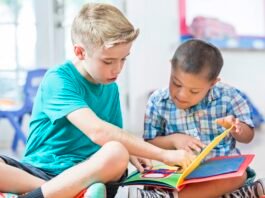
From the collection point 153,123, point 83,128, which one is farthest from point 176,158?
point 153,123

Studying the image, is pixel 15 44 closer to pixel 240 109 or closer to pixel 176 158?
pixel 240 109

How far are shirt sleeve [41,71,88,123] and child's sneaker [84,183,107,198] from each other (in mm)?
170

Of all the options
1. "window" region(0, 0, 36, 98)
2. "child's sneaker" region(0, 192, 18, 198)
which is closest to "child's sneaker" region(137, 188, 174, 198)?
"child's sneaker" region(0, 192, 18, 198)

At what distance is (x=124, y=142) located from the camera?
932 mm

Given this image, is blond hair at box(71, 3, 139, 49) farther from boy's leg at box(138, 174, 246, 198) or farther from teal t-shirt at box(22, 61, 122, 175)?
boy's leg at box(138, 174, 246, 198)

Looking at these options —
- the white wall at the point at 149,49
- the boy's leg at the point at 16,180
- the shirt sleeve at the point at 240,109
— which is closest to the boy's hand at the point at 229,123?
the shirt sleeve at the point at 240,109

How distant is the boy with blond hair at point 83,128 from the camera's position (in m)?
0.89

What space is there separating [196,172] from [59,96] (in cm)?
34

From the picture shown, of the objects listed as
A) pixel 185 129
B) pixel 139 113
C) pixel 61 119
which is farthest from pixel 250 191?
pixel 139 113

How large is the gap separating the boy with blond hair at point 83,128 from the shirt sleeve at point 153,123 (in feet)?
0.33

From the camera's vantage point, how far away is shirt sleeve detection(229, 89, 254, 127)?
118cm

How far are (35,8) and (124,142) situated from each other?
190 cm

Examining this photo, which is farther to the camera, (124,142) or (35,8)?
(35,8)

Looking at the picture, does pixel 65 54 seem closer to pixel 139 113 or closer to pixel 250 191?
pixel 139 113
